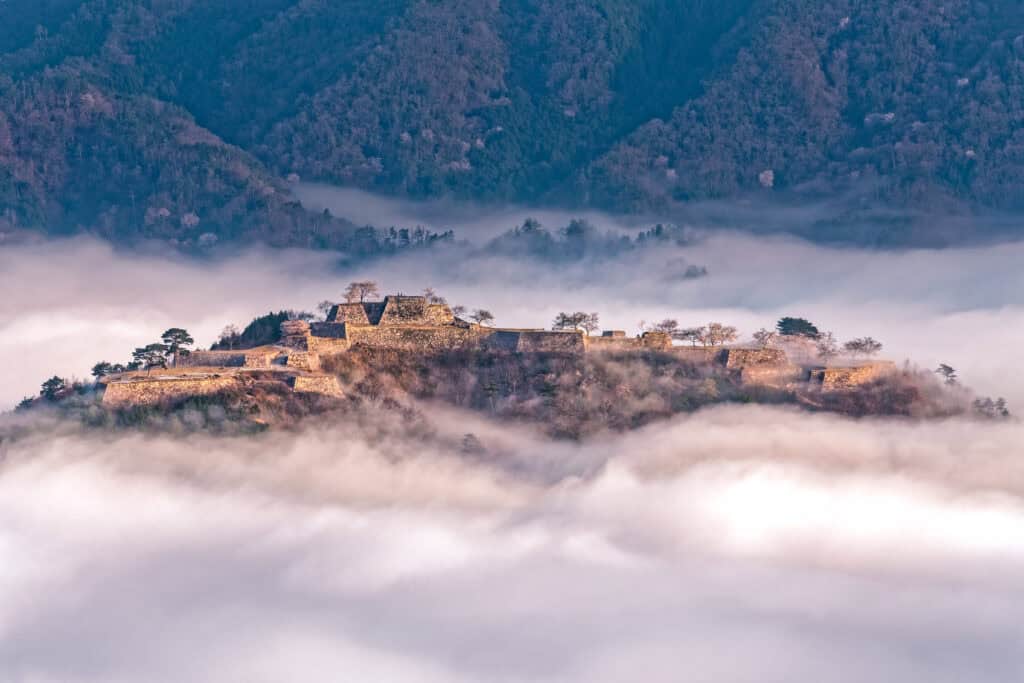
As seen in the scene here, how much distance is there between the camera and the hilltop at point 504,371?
144m

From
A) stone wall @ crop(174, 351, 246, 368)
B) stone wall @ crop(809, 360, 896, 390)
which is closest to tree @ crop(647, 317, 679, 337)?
stone wall @ crop(809, 360, 896, 390)

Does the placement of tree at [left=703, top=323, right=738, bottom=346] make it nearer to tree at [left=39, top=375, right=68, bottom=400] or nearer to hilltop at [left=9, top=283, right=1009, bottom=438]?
hilltop at [left=9, top=283, right=1009, bottom=438]

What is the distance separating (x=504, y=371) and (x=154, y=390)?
2027 cm

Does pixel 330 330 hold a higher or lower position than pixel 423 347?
higher

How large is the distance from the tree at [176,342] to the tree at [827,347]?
122 feet

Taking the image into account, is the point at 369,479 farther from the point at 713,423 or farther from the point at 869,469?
the point at 869,469

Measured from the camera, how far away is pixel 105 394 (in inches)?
5502

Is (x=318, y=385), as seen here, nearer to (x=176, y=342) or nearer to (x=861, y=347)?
(x=176, y=342)

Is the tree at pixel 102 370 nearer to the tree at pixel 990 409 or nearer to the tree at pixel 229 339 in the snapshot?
the tree at pixel 229 339

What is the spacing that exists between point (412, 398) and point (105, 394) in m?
17.3

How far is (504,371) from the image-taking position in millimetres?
147375

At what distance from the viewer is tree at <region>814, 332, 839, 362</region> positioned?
6107 inches

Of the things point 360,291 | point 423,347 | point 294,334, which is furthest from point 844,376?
point 294,334

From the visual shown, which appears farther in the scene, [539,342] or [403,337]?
[403,337]
